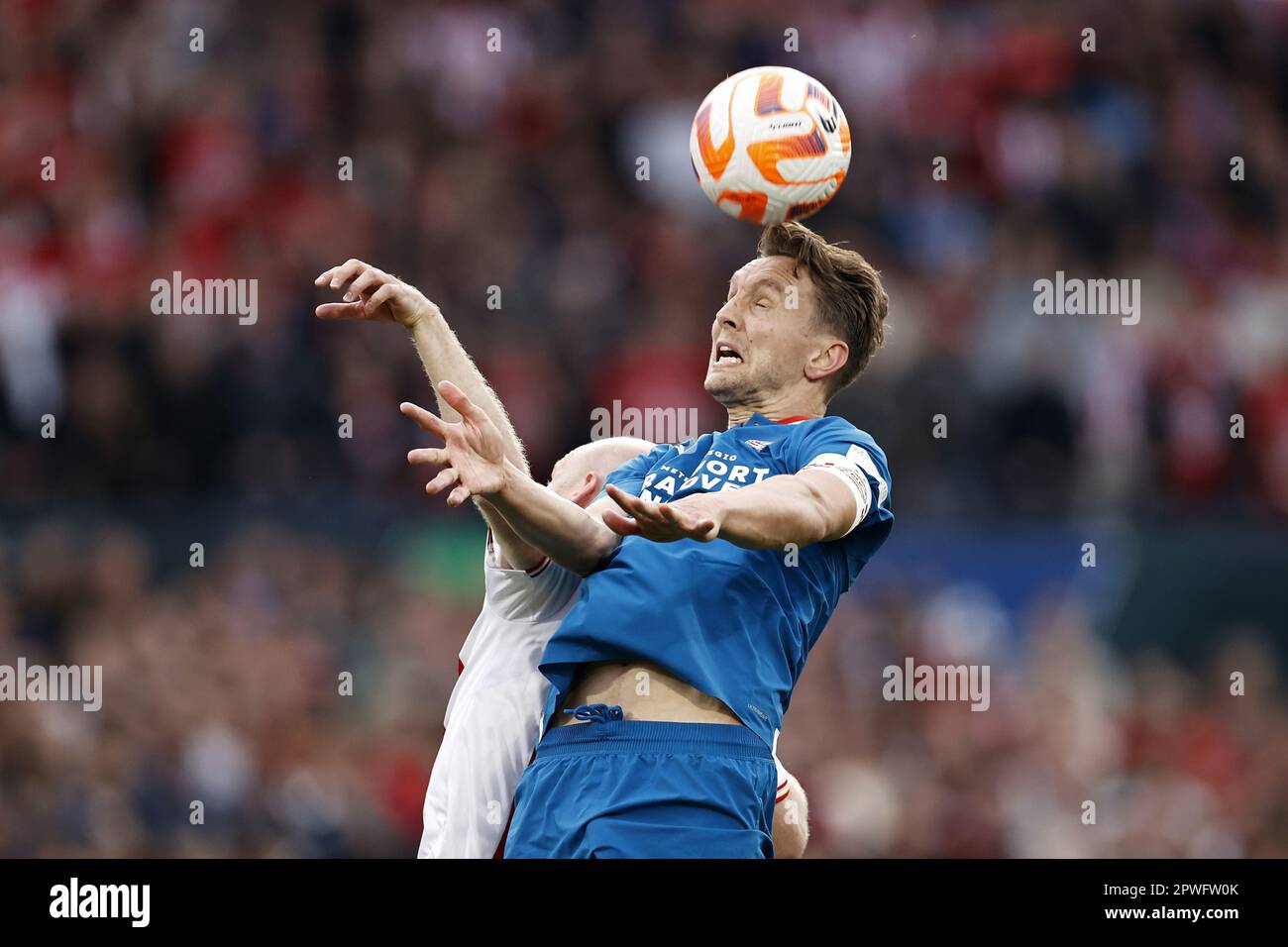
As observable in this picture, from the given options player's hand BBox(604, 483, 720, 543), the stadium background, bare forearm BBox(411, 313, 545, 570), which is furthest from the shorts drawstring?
the stadium background

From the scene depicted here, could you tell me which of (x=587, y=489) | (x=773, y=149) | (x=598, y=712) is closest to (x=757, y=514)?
(x=598, y=712)

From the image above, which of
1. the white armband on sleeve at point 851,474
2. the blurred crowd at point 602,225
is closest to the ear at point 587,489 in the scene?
the white armband on sleeve at point 851,474

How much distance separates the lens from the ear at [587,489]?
5.86 m

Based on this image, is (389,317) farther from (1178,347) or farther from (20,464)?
(1178,347)

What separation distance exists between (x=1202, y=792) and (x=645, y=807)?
21.5ft

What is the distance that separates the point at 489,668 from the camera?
18.5ft

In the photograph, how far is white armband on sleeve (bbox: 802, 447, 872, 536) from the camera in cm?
497

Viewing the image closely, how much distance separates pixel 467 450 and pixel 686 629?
2.92 feet

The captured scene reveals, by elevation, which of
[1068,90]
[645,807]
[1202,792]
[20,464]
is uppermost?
[1068,90]

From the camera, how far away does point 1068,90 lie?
45.0 feet

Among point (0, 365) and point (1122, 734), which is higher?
point (0, 365)

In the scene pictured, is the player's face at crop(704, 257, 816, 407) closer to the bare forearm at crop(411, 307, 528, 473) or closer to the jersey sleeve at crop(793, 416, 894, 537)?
the jersey sleeve at crop(793, 416, 894, 537)

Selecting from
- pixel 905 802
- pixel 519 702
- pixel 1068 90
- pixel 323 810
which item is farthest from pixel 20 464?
pixel 1068 90

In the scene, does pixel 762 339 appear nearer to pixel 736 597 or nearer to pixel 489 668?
pixel 736 597
